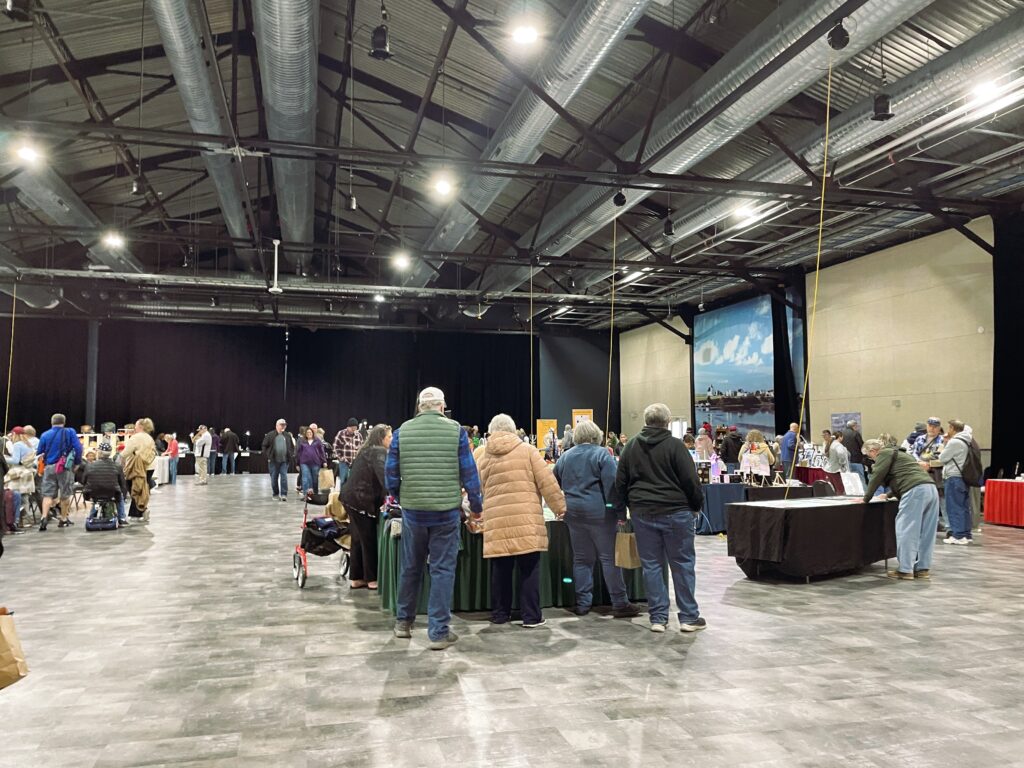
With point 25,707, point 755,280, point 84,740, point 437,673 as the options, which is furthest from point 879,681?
point 755,280

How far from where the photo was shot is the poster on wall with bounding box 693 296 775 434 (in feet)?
53.3

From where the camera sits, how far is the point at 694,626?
14.4 feet

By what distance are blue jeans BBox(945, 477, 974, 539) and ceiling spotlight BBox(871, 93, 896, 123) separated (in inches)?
154

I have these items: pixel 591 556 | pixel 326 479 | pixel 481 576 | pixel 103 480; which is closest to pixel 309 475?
pixel 326 479

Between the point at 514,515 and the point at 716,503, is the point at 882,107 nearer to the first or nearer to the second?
the point at 716,503

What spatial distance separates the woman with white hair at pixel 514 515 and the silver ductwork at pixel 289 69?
364 cm

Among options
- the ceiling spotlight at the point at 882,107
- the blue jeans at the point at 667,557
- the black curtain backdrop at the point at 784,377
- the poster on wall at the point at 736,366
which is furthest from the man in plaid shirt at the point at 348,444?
the poster on wall at the point at 736,366

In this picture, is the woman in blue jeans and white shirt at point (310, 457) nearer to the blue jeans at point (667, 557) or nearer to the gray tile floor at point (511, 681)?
the gray tile floor at point (511, 681)

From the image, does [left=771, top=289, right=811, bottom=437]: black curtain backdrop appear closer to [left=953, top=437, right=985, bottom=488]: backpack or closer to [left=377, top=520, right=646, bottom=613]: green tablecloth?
[left=953, top=437, right=985, bottom=488]: backpack

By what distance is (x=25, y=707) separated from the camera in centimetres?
312

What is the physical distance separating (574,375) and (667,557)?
20036 mm

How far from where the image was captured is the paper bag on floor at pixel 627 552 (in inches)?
182

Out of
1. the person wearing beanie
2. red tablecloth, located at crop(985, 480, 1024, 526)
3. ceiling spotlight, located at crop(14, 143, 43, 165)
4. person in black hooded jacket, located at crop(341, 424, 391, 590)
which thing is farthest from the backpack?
ceiling spotlight, located at crop(14, 143, 43, 165)

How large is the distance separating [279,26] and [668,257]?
9291 millimetres
